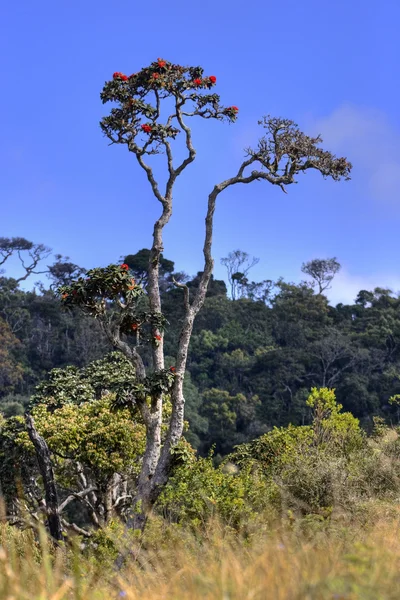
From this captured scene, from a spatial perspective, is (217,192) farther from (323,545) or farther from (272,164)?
(323,545)

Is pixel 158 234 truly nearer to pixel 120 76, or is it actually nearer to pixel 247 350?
pixel 120 76

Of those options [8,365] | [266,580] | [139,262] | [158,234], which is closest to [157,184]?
[158,234]

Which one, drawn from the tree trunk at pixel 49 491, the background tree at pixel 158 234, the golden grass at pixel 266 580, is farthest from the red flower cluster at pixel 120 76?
the golden grass at pixel 266 580

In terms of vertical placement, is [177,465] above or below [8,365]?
below

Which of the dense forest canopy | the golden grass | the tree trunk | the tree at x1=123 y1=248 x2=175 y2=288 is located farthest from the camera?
the tree at x1=123 y1=248 x2=175 y2=288

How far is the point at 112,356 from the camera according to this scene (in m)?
16.3

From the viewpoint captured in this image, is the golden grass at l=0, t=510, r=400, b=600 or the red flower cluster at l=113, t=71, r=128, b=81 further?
the red flower cluster at l=113, t=71, r=128, b=81

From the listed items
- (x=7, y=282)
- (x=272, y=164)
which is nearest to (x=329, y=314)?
(x=7, y=282)

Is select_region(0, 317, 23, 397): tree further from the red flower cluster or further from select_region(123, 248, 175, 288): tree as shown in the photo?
the red flower cluster

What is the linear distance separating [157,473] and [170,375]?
1446mm

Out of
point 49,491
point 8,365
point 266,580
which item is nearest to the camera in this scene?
point 266,580

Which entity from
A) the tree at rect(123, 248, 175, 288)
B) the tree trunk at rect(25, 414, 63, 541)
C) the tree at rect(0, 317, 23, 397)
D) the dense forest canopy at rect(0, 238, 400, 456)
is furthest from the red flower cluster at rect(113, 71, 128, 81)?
→ the tree at rect(123, 248, 175, 288)

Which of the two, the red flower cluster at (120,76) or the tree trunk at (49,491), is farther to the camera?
the red flower cluster at (120,76)

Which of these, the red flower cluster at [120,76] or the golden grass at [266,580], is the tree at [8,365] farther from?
the golden grass at [266,580]
